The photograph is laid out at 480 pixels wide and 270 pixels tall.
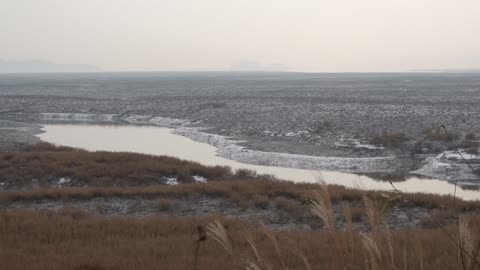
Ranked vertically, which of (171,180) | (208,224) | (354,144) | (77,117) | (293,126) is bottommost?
(77,117)

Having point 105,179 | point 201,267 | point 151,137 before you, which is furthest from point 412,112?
point 201,267

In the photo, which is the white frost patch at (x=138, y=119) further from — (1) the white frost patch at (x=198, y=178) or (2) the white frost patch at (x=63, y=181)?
(1) the white frost patch at (x=198, y=178)

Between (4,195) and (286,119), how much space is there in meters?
28.4

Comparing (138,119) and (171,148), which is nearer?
(171,148)

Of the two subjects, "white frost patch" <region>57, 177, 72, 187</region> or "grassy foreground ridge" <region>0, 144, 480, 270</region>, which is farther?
"white frost patch" <region>57, 177, 72, 187</region>

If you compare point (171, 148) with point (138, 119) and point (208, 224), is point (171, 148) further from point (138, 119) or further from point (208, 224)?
point (208, 224)

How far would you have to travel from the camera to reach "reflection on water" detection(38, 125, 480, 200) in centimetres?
1798

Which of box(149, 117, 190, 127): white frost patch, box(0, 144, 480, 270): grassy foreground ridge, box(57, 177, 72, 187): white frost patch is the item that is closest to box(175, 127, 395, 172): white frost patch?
box(0, 144, 480, 270): grassy foreground ridge

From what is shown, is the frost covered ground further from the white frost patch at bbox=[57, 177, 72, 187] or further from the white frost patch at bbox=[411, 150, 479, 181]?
the white frost patch at bbox=[57, 177, 72, 187]

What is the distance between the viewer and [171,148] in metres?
28.1

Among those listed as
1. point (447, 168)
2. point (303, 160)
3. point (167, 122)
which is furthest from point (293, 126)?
point (447, 168)

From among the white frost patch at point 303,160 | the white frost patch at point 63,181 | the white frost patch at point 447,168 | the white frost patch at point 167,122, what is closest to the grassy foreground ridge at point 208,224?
the white frost patch at point 63,181

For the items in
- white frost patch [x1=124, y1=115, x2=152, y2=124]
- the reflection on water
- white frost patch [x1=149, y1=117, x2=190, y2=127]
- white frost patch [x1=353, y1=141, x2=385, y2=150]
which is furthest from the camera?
white frost patch [x1=124, y1=115, x2=152, y2=124]

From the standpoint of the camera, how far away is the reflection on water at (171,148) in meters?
18.0
